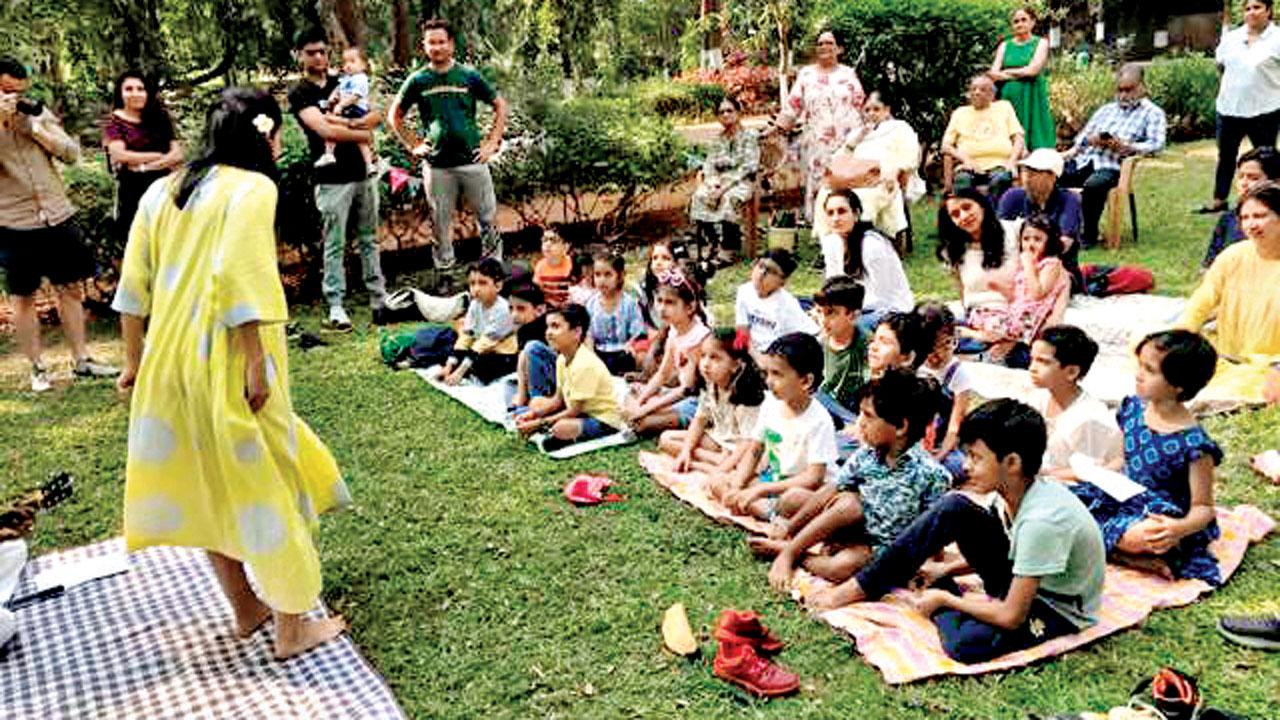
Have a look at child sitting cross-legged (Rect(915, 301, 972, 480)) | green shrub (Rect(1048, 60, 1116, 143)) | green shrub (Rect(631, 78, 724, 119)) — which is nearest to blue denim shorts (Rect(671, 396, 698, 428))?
child sitting cross-legged (Rect(915, 301, 972, 480))

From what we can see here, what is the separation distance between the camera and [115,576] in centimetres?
395

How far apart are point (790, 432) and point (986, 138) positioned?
17.3 feet

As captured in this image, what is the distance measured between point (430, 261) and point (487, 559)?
18.7ft

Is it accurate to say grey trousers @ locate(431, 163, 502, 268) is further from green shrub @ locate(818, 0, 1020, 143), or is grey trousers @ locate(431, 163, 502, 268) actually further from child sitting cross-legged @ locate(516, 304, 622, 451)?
green shrub @ locate(818, 0, 1020, 143)

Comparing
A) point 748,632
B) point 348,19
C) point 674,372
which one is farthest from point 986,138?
point 348,19

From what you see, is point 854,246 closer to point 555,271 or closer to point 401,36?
point 555,271

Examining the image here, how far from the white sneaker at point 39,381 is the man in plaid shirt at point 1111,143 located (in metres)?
7.41

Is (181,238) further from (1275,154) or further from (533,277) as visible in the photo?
(1275,154)

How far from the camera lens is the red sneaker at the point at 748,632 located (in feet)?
10.5

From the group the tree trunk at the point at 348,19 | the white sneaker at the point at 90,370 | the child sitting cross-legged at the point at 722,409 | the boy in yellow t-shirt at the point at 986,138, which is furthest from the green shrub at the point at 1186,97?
the white sneaker at the point at 90,370

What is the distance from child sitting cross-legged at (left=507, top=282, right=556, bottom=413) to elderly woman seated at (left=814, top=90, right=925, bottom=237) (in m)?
2.61

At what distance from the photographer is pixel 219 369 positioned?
296cm

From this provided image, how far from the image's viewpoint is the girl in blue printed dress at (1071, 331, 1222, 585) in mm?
3377

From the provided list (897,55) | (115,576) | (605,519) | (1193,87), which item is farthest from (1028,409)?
(1193,87)
